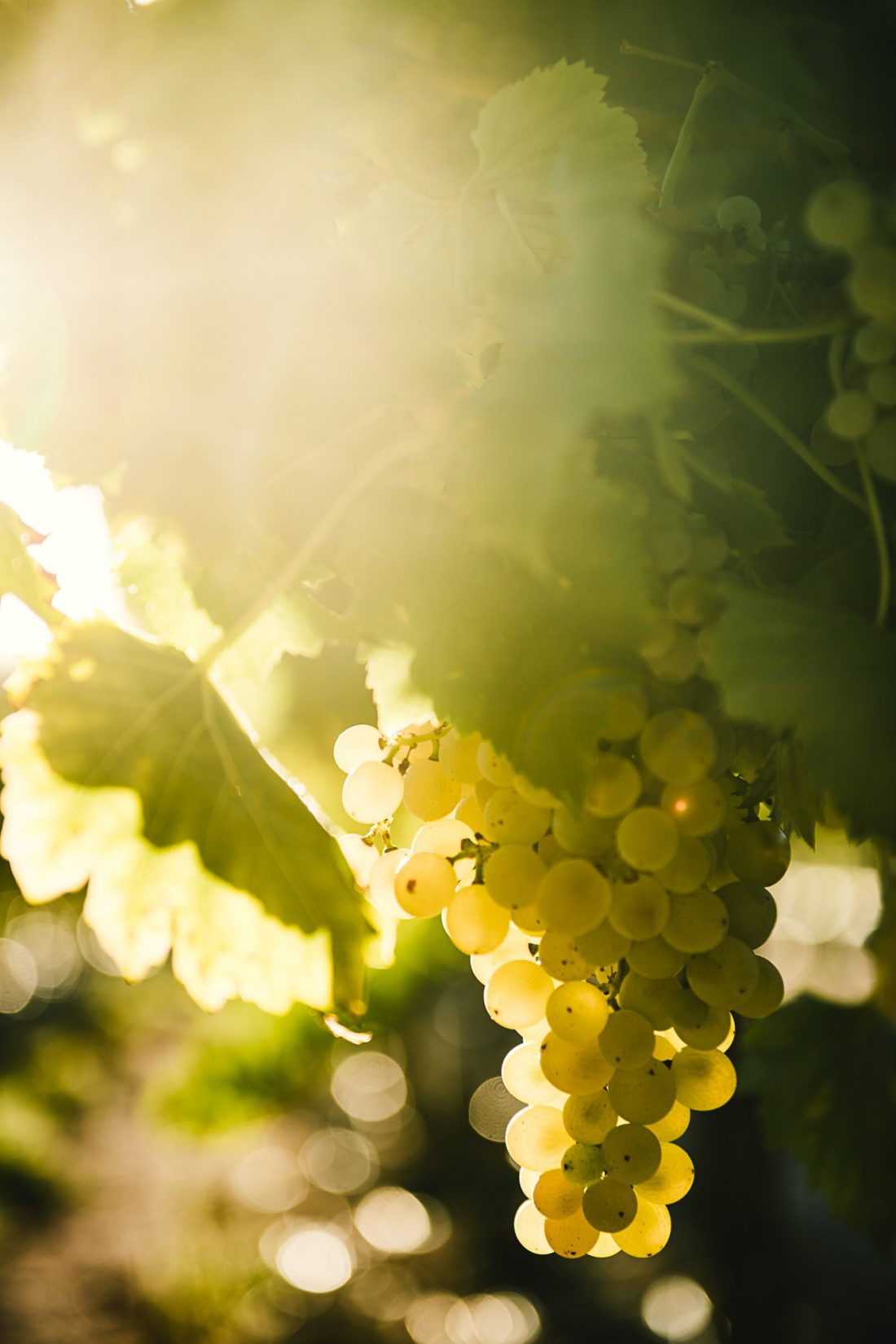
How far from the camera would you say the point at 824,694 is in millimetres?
324

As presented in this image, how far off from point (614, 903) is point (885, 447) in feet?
0.65

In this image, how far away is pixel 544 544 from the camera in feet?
1.14

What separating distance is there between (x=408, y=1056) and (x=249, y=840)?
119 inches

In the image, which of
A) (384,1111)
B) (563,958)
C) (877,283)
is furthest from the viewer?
(384,1111)

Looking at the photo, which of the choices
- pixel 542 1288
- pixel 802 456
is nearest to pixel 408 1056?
pixel 542 1288

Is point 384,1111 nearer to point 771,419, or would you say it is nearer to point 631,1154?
point 631,1154

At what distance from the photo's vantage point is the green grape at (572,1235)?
477 mm

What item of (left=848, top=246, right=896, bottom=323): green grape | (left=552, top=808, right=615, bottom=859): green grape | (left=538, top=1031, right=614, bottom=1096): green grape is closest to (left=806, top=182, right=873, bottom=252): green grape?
(left=848, top=246, right=896, bottom=323): green grape

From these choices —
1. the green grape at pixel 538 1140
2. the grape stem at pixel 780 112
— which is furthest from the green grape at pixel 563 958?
the grape stem at pixel 780 112

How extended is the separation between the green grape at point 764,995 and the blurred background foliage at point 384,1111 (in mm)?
77

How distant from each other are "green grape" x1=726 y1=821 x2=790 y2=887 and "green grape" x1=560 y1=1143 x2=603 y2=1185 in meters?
0.15

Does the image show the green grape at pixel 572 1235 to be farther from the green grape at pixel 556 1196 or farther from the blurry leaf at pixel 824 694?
the blurry leaf at pixel 824 694

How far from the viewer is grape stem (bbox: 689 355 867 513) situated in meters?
0.37

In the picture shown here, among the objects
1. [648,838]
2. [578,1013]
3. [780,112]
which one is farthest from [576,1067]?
[780,112]
